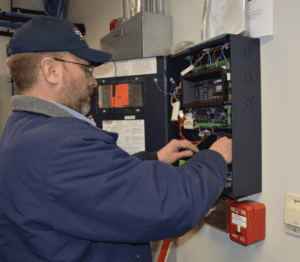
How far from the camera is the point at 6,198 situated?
69 cm

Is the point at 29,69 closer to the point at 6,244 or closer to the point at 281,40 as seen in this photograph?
the point at 6,244

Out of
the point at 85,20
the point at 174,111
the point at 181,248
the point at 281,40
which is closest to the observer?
the point at 281,40

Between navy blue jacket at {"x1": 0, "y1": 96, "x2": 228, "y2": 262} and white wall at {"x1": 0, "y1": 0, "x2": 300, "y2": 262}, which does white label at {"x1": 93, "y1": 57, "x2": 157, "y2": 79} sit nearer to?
white wall at {"x1": 0, "y1": 0, "x2": 300, "y2": 262}

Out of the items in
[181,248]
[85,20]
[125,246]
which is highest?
[85,20]

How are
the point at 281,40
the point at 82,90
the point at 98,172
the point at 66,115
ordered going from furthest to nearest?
the point at 281,40 < the point at 82,90 < the point at 66,115 < the point at 98,172

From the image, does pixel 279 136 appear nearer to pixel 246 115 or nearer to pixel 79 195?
pixel 246 115

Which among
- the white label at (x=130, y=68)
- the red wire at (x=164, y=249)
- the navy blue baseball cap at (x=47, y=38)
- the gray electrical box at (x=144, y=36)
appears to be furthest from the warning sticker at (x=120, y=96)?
the red wire at (x=164, y=249)

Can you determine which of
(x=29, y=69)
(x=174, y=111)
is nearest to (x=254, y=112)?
(x=174, y=111)

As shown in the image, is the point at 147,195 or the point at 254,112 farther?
the point at 254,112

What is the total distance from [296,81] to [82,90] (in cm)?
83

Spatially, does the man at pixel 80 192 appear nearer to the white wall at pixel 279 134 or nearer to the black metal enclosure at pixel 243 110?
the black metal enclosure at pixel 243 110

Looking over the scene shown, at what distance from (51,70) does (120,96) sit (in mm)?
696

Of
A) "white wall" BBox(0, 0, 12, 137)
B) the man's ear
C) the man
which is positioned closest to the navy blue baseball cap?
the man's ear

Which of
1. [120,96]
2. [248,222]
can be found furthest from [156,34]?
[248,222]
